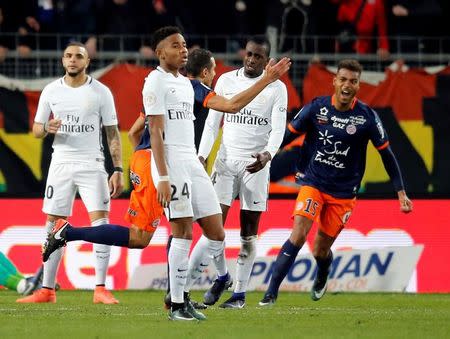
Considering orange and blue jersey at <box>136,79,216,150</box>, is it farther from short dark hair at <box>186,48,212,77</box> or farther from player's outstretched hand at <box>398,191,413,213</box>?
player's outstretched hand at <box>398,191,413,213</box>

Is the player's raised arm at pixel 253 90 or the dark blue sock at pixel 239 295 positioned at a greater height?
the player's raised arm at pixel 253 90

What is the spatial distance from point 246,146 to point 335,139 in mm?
838

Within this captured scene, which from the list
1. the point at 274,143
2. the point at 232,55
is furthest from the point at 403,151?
the point at 274,143

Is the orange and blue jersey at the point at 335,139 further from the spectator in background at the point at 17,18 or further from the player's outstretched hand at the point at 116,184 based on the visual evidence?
the spectator in background at the point at 17,18

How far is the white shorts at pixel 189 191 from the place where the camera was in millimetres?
9539

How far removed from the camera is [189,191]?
9602mm

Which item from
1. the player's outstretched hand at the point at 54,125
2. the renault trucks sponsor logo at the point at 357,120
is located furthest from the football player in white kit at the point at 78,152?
the renault trucks sponsor logo at the point at 357,120

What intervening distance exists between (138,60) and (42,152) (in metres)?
2.19

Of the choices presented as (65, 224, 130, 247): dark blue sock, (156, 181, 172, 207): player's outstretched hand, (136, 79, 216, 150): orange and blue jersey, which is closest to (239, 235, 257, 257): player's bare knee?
(136, 79, 216, 150): orange and blue jersey

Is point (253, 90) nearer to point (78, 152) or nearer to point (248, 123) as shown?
point (248, 123)

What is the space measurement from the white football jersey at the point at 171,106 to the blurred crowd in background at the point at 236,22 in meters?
7.06

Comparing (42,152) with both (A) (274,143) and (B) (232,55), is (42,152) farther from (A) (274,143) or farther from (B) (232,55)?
(A) (274,143)

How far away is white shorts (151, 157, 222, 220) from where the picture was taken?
9.54 meters

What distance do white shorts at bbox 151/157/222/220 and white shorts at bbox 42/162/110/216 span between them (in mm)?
2562
